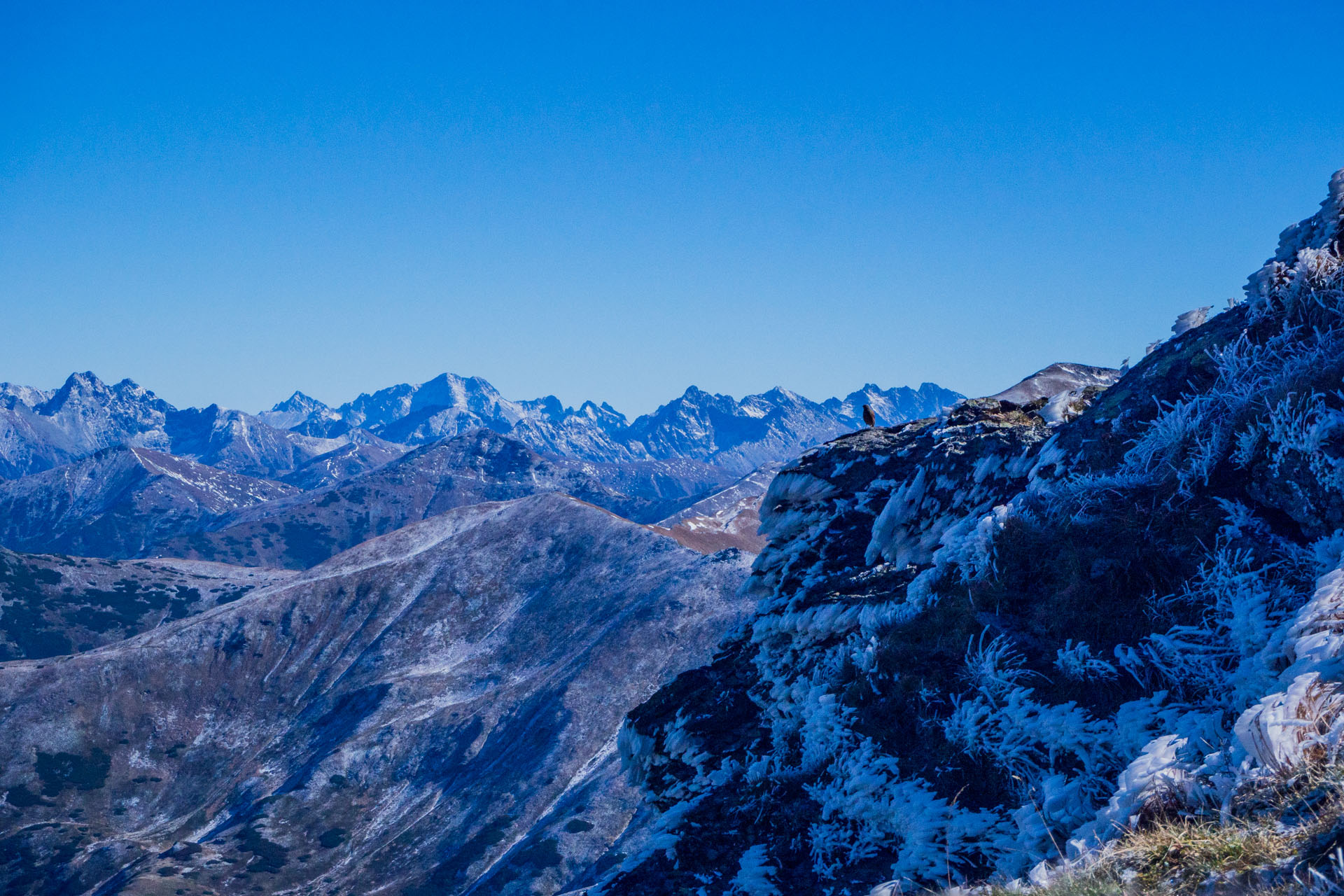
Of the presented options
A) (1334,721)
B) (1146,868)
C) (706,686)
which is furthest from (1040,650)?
(706,686)

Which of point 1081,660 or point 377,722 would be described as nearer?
point 1081,660

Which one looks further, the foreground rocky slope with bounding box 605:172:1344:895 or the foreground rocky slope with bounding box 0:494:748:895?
the foreground rocky slope with bounding box 0:494:748:895

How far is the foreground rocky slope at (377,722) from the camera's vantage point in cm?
10656

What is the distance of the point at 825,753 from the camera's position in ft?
42.8

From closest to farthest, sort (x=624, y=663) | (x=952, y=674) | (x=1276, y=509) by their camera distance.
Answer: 1. (x=1276, y=509)
2. (x=952, y=674)
3. (x=624, y=663)

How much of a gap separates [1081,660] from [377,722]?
139 metres

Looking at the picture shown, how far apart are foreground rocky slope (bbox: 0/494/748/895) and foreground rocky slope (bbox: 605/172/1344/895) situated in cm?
8112

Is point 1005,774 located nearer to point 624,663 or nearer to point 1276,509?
point 1276,509

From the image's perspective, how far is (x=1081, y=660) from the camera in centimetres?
1063

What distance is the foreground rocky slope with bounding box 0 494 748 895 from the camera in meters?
107

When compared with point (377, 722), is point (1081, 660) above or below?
above

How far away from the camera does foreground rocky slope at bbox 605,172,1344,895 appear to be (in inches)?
325

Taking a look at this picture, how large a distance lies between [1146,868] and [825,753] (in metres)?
7.39

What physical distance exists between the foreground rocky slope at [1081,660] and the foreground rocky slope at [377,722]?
266 ft
